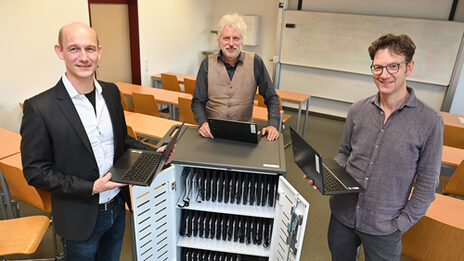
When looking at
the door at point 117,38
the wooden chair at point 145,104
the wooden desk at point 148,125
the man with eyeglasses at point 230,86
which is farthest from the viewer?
the door at point 117,38

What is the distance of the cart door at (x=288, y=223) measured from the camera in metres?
1.28

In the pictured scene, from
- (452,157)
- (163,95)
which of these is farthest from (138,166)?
(163,95)

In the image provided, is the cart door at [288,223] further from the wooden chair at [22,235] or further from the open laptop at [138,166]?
the wooden chair at [22,235]

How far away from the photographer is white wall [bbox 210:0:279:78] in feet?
Answer: 21.0

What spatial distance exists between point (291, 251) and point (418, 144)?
2.41 ft

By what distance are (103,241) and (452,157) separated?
309 cm

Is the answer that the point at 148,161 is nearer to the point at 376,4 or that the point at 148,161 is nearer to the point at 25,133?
the point at 25,133

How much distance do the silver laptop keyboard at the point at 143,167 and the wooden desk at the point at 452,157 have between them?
2.66 metres

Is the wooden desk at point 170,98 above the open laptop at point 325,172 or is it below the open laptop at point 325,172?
below

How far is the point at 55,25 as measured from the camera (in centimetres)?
370

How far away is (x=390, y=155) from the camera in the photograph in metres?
1.32

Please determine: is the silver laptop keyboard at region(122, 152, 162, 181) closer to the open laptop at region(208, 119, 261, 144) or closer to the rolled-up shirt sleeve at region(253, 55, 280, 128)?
the open laptop at region(208, 119, 261, 144)

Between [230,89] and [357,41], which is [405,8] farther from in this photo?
[230,89]

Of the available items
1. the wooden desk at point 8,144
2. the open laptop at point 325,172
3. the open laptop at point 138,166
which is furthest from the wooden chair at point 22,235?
the open laptop at point 325,172
